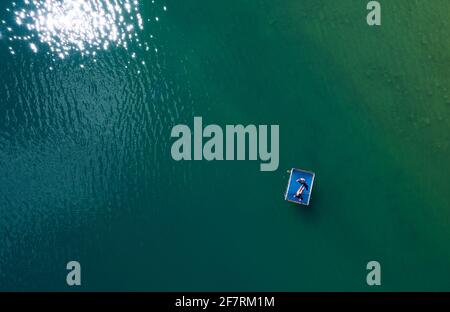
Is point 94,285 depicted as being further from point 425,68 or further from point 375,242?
point 425,68

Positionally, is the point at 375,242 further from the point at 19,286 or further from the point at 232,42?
the point at 19,286

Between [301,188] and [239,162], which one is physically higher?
[239,162]

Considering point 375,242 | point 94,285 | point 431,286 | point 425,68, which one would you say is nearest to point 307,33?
point 425,68

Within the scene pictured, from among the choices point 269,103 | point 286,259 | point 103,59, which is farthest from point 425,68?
point 103,59

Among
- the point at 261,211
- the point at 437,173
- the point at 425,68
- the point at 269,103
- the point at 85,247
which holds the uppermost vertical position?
the point at 425,68

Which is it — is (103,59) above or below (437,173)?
above

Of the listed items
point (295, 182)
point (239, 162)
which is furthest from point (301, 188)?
point (239, 162)

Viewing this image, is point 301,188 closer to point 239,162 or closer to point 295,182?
point 295,182
